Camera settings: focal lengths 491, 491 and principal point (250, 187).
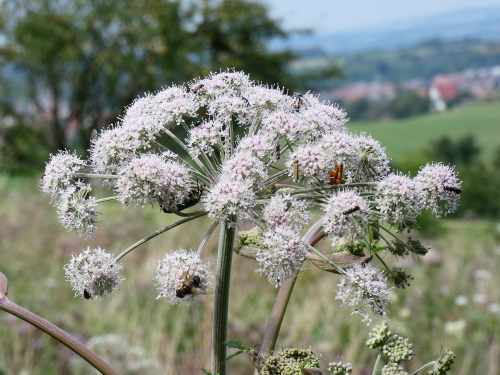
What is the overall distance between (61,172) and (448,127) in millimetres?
68730

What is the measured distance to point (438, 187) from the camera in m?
1.64

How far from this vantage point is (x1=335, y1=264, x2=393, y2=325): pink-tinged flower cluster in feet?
5.04

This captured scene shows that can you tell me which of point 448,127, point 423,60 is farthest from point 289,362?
point 423,60

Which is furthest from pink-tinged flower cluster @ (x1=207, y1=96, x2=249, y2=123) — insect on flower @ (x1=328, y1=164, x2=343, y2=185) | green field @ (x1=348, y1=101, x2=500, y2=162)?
green field @ (x1=348, y1=101, x2=500, y2=162)

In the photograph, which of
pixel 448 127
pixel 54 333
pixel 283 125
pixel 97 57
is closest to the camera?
pixel 54 333

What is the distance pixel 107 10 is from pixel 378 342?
2660cm

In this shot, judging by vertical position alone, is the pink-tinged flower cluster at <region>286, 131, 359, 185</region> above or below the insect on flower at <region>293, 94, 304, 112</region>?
below

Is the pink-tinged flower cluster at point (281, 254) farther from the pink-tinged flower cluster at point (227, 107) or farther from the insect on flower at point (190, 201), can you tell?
the pink-tinged flower cluster at point (227, 107)

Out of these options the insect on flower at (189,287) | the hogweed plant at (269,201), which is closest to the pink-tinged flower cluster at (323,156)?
the hogweed plant at (269,201)

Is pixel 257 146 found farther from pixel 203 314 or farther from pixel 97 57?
pixel 97 57

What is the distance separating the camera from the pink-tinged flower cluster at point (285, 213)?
1.57m

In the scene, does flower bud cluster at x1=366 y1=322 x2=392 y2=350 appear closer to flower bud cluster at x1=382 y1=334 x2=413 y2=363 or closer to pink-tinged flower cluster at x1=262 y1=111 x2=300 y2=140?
flower bud cluster at x1=382 y1=334 x2=413 y2=363

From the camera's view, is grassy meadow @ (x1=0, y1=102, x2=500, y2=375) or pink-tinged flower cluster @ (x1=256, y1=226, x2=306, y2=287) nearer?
pink-tinged flower cluster @ (x1=256, y1=226, x2=306, y2=287)

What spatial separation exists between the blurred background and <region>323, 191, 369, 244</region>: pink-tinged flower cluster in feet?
2.04
